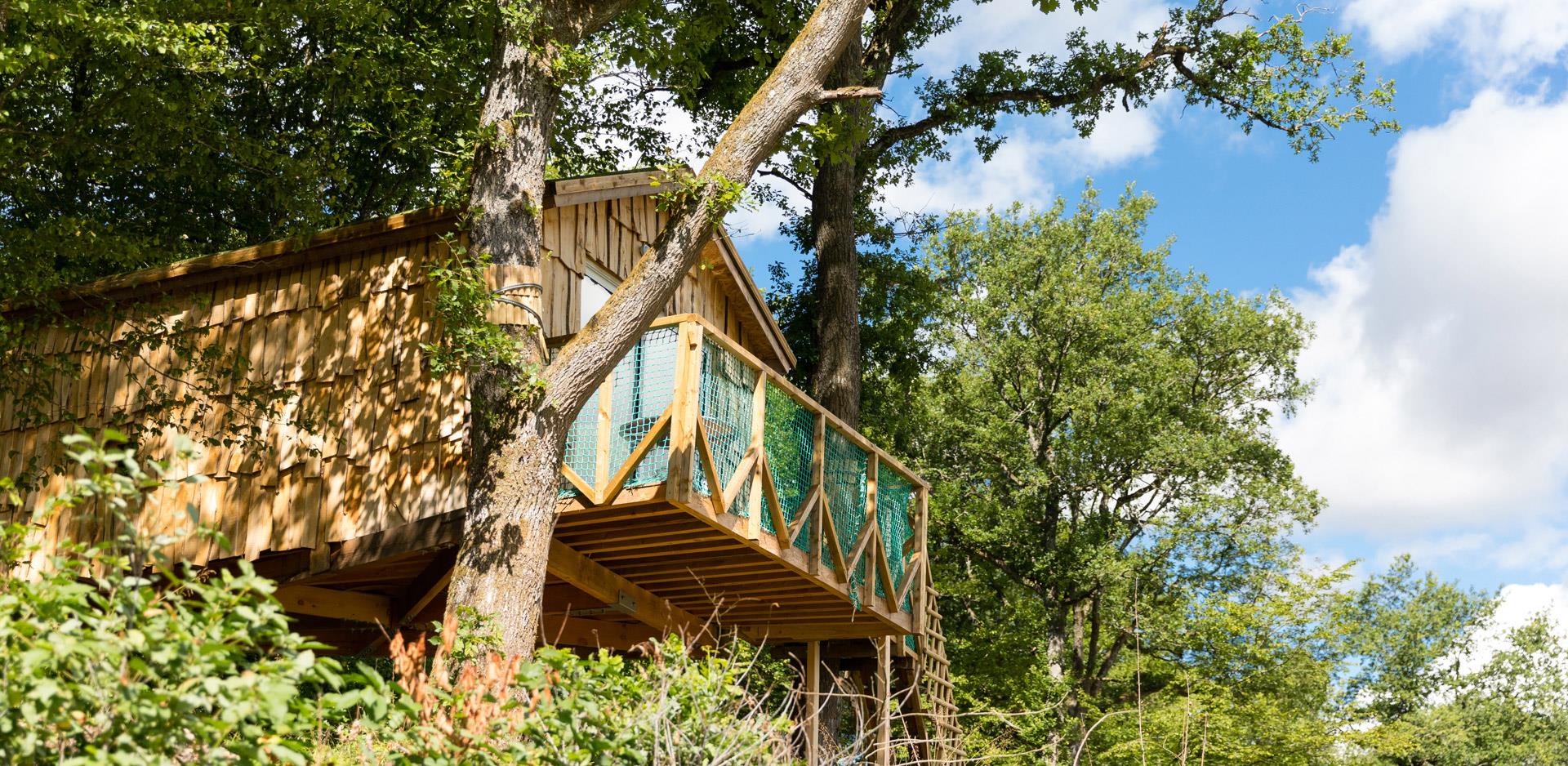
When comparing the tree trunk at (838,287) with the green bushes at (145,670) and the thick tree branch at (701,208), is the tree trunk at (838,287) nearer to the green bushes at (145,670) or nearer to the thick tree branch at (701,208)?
the thick tree branch at (701,208)

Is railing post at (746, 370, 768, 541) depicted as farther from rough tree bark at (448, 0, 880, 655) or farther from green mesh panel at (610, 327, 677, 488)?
rough tree bark at (448, 0, 880, 655)

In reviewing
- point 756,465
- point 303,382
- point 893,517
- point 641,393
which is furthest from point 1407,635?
point 303,382

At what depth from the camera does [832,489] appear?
1154 cm

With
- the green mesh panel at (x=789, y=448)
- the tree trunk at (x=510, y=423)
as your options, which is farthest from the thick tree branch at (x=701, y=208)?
the green mesh panel at (x=789, y=448)

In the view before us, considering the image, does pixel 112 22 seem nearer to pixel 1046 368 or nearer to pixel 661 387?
pixel 661 387

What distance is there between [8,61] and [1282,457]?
82.3ft

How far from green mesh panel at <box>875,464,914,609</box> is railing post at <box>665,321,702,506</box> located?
3708mm

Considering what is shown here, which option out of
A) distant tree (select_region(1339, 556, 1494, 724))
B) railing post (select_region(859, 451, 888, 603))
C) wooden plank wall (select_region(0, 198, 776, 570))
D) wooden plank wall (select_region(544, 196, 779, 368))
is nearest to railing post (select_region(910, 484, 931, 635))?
railing post (select_region(859, 451, 888, 603))

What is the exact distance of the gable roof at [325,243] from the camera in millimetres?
10109

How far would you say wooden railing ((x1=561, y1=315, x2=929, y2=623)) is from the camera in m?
9.07

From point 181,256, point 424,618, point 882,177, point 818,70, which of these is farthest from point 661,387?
point 882,177

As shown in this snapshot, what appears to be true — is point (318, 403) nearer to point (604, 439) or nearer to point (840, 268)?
point (604, 439)

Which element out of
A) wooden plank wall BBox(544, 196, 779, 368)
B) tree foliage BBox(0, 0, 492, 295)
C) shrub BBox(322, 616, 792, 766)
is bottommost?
shrub BBox(322, 616, 792, 766)

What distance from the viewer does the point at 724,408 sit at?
377 inches
